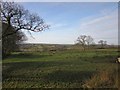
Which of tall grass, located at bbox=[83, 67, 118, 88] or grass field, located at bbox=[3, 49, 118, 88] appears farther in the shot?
grass field, located at bbox=[3, 49, 118, 88]

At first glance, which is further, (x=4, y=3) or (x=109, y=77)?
(x=4, y=3)

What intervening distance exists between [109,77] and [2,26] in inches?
506

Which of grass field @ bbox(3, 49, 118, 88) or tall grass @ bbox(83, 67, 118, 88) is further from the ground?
tall grass @ bbox(83, 67, 118, 88)

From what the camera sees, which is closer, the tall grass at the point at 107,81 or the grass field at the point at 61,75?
the tall grass at the point at 107,81

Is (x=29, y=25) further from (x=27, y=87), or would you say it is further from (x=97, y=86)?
(x=97, y=86)

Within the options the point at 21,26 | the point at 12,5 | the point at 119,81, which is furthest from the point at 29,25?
the point at 119,81

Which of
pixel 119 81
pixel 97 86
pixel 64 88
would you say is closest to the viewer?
pixel 119 81

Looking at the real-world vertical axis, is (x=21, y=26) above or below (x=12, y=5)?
below

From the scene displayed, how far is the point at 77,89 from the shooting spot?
58.5ft

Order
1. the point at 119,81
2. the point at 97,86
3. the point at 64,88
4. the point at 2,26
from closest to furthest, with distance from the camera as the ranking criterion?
1. the point at 119,81
2. the point at 97,86
3. the point at 64,88
4. the point at 2,26

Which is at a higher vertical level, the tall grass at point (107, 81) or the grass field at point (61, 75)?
the tall grass at point (107, 81)

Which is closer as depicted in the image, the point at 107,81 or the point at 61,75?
the point at 107,81

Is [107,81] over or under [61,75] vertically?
over

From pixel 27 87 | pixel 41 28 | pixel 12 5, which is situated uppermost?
pixel 12 5
